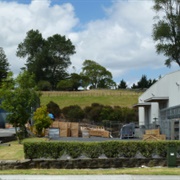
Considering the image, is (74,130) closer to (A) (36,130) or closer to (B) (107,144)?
(A) (36,130)

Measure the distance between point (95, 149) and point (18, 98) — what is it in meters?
11.0

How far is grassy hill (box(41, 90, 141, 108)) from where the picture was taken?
3339 inches

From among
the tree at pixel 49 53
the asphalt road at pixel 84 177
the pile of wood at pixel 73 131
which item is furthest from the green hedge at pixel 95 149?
the tree at pixel 49 53

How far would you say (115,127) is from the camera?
5594cm

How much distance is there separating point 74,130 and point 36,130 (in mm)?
7662

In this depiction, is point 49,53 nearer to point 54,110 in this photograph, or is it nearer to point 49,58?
point 49,58

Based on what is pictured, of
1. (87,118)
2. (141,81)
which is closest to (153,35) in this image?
(87,118)

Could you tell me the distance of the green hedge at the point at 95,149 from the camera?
18.7m

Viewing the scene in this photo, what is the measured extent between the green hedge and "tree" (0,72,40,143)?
31.7ft

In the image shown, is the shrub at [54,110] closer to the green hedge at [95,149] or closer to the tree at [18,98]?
the tree at [18,98]

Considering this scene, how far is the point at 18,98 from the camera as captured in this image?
93.3ft

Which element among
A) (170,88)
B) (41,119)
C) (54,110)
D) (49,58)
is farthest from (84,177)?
(49,58)

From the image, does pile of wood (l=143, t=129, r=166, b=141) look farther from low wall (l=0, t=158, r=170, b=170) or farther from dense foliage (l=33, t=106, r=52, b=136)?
low wall (l=0, t=158, r=170, b=170)

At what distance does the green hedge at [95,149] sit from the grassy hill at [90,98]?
62.5 metres
